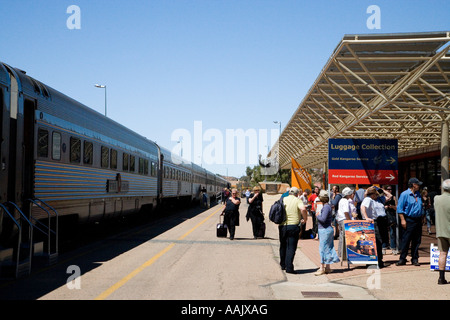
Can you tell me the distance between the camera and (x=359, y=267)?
11.2 metres

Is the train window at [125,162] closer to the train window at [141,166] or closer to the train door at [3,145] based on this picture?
the train window at [141,166]

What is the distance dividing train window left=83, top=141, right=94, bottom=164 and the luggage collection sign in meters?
6.45

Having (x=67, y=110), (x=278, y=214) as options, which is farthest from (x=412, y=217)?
(x=67, y=110)

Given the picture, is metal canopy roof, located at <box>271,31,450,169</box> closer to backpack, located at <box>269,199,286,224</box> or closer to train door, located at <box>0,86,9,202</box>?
backpack, located at <box>269,199,286,224</box>

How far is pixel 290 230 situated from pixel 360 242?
5.15 ft

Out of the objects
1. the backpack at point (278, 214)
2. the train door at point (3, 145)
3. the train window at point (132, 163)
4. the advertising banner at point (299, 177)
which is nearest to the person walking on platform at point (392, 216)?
the backpack at point (278, 214)

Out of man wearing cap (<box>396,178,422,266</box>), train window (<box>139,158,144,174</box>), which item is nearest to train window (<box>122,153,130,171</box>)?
train window (<box>139,158,144,174</box>)

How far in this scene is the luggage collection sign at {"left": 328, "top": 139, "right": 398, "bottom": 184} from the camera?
13.7 m

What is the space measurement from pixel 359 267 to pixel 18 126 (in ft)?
24.1

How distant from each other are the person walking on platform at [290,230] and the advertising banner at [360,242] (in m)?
1.05

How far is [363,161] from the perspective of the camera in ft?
45.5

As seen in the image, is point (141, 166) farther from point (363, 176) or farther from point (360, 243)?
point (360, 243)
